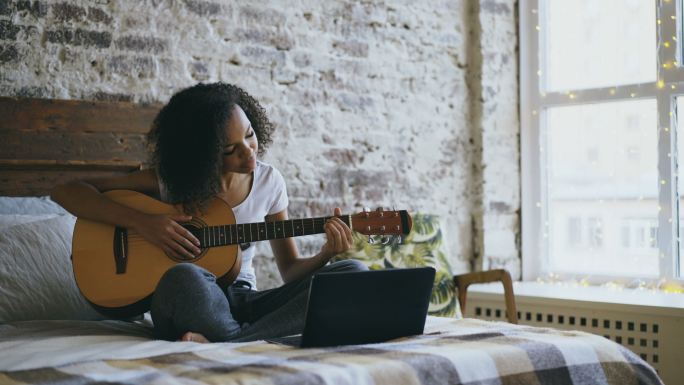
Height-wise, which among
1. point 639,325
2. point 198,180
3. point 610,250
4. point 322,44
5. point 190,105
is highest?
point 322,44

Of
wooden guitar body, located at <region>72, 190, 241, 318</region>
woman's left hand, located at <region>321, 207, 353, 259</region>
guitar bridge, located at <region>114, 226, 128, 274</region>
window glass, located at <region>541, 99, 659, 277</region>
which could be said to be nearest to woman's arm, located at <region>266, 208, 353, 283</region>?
woman's left hand, located at <region>321, 207, 353, 259</region>

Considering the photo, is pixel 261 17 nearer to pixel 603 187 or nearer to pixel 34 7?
pixel 34 7

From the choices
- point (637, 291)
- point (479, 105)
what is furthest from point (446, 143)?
point (637, 291)

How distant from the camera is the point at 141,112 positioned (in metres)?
3.30

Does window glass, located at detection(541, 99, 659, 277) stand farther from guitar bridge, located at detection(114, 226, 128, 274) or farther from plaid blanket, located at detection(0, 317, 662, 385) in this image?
guitar bridge, located at detection(114, 226, 128, 274)

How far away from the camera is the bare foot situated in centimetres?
209

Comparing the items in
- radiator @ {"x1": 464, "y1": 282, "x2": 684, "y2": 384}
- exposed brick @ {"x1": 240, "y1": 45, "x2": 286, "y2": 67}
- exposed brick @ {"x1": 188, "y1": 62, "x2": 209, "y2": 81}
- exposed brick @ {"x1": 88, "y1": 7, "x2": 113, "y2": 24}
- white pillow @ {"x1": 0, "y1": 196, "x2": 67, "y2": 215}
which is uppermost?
exposed brick @ {"x1": 88, "y1": 7, "x2": 113, "y2": 24}

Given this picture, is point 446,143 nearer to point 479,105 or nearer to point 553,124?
point 479,105

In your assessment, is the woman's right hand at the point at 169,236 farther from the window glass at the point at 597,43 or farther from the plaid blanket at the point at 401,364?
the window glass at the point at 597,43

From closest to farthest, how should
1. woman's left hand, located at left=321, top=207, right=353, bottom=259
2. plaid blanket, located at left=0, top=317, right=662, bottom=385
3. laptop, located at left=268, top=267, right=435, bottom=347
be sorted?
plaid blanket, located at left=0, top=317, right=662, bottom=385 → laptop, located at left=268, top=267, right=435, bottom=347 → woman's left hand, located at left=321, top=207, right=353, bottom=259

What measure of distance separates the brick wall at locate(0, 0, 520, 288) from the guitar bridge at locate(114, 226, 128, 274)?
1.02 m

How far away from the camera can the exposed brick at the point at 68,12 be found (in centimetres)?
320

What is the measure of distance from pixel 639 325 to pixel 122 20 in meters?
2.47

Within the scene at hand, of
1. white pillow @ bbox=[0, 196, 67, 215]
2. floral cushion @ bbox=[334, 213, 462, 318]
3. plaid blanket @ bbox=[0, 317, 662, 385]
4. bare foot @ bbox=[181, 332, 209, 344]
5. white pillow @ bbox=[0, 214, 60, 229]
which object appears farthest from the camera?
floral cushion @ bbox=[334, 213, 462, 318]
